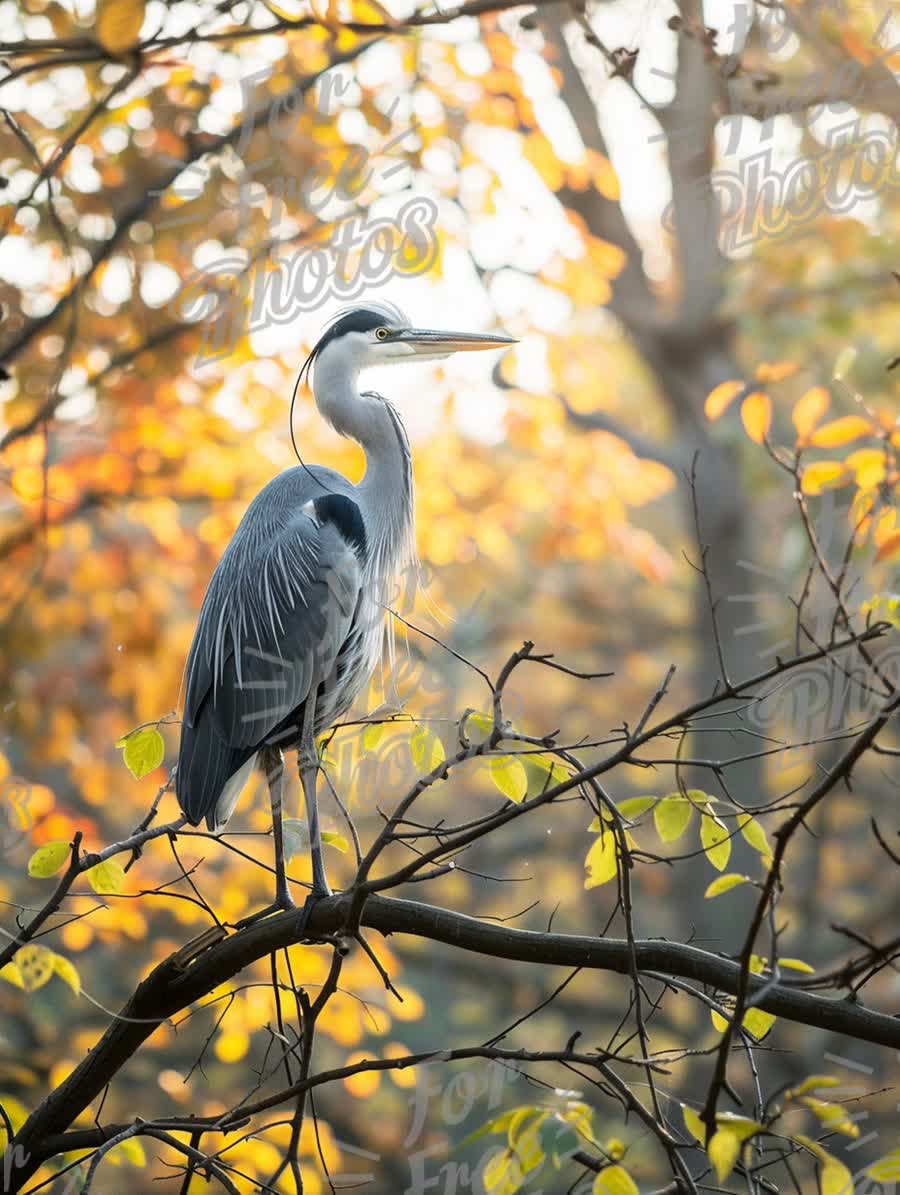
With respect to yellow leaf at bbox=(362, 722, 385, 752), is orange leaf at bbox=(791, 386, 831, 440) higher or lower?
higher

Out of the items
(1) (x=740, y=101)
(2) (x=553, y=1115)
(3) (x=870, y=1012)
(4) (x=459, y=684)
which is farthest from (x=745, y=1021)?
(4) (x=459, y=684)

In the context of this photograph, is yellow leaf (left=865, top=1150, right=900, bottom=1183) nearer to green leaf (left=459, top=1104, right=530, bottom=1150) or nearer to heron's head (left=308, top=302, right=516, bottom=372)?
green leaf (left=459, top=1104, right=530, bottom=1150)

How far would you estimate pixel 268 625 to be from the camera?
9.04ft

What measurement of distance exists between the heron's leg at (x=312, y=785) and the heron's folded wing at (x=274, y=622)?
84 mm

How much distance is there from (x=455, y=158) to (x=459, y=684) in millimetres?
7781

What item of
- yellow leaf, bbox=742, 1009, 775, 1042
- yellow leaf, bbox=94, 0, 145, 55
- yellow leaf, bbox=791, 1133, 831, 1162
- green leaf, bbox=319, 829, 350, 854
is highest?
yellow leaf, bbox=94, 0, 145, 55

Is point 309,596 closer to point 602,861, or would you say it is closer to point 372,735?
point 372,735

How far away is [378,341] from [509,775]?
1.62 m

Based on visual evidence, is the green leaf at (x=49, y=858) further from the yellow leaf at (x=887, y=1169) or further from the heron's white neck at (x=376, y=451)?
the heron's white neck at (x=376, y=451)

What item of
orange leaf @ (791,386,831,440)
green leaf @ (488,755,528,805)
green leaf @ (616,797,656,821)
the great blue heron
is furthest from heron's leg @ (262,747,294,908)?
orange leaf @ (791,386,831,440)

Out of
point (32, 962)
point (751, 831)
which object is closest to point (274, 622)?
point (32, 962)

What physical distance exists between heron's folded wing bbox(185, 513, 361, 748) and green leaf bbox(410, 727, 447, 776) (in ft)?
3.13

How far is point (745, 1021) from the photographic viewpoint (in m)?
1.53

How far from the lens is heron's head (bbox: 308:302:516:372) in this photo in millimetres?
2953
